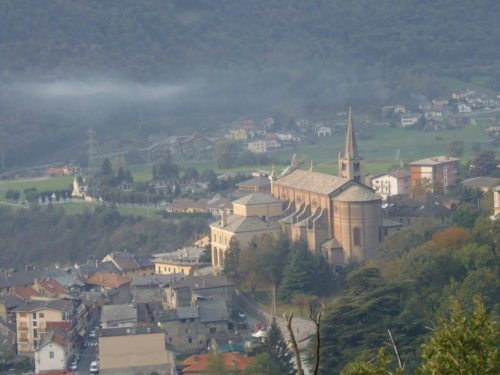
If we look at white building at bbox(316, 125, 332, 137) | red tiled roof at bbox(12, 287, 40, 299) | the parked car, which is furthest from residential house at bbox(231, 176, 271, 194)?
white building at bbox(316, 125, 332, 137)

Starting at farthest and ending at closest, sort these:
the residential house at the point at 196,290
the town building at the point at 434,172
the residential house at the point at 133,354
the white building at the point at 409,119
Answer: the white building at the point at 409,119 < the town building at the point at 434,172 < the residential house at the point at 196,290 < the residential house at the point at 133,354

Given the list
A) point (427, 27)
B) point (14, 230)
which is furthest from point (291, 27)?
point (14, 230)

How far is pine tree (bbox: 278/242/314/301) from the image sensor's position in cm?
4197

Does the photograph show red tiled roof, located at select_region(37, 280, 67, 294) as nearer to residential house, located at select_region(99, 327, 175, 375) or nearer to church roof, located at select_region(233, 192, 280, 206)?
church roof, located at select_region(233, 192, 280, 206)

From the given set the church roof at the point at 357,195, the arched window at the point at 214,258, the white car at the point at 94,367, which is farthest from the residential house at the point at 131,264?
the white car at the point at 94,367

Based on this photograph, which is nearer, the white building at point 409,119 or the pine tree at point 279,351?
the pine tree at point 279,351

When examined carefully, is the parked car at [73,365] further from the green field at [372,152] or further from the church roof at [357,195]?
the green field at [372,152]

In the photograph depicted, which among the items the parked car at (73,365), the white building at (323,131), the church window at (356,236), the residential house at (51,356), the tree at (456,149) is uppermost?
the white building at (323,131)

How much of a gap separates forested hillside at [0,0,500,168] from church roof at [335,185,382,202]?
46.9m

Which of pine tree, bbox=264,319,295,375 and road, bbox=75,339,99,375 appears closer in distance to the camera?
pine tree, bbox=264,319,295,375

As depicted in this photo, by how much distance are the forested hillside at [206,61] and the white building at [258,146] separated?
920cm

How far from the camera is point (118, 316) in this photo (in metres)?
41.0

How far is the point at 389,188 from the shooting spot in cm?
5819

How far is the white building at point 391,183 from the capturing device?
190 ft
